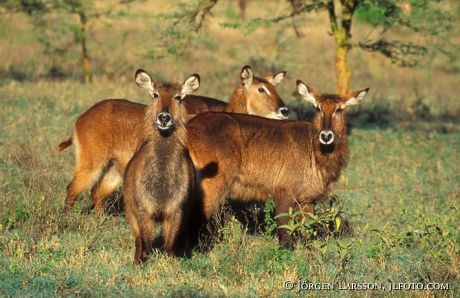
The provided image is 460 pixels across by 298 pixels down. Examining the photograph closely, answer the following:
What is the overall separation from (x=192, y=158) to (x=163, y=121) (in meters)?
0.82

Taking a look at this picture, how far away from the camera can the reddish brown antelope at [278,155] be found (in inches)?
309

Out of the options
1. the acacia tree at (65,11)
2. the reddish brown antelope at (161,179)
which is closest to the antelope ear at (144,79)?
the reddish brown antelope at (161,179)

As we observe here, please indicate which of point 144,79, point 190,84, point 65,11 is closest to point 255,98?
point 190,84

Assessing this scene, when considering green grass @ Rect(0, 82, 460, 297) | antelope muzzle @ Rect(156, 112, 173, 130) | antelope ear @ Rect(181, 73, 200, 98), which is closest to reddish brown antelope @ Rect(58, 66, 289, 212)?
green grass @ Rect(0, 82, 460, 297)

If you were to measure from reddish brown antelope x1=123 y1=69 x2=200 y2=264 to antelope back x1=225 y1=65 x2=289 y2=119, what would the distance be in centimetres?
322

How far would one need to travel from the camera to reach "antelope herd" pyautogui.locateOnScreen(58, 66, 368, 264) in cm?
697

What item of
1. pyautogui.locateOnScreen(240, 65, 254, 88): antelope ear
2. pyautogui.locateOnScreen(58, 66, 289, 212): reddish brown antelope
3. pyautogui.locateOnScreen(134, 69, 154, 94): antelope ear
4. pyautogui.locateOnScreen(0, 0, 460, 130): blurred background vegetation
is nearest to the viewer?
pyautogui.locateOnScreen(134, 69, 154, 94): antelope ear

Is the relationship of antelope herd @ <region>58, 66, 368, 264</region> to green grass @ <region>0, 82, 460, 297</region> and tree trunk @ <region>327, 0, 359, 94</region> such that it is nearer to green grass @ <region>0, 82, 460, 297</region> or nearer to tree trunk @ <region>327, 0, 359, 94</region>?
green grass @ <region>0, 82, 460, 297</region>

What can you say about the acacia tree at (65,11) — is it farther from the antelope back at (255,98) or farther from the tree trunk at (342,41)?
the antelope back at (255,98)

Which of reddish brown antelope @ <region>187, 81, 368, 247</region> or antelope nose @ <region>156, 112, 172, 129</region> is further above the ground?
antelope nose @ <region>156, 112, 172, 129</region>

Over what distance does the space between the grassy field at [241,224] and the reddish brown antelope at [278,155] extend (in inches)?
14.8

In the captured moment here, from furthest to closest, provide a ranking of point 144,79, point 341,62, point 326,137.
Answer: point 341,62
point 326,137
point 144,79

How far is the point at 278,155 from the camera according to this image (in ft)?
26.6

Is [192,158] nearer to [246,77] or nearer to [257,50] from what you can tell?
[246,77]
